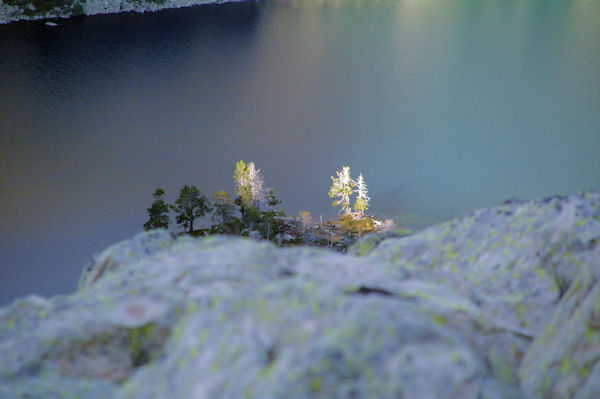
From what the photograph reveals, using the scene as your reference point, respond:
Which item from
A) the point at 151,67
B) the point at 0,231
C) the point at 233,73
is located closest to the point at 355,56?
the point at 233,73

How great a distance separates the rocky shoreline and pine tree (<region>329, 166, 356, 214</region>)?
131056 mm

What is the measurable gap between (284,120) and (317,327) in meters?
79.9

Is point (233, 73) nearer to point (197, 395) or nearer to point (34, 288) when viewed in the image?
point (34, 288)

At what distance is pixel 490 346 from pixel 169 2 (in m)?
188

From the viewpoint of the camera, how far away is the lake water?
206 feet

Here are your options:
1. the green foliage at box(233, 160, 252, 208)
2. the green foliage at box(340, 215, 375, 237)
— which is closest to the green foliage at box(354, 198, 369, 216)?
the green foliage at box(340, 215, 375, 237)

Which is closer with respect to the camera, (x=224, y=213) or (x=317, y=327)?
(x=317, y=327)

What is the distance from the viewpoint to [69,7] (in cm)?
16050

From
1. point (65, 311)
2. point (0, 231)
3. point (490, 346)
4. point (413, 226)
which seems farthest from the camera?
point (413, 226)

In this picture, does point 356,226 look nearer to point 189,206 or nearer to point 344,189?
point 344,189

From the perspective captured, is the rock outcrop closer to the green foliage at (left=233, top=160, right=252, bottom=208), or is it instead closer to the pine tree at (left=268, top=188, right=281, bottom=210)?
the green foliage at (left=233, top=160, right=252, bottom=208)

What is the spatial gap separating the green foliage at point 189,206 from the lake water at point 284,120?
5371mm

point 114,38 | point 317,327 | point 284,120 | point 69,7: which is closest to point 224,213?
point 284,120

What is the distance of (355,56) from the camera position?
115m
